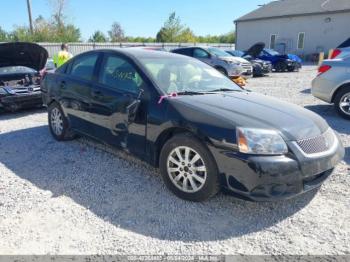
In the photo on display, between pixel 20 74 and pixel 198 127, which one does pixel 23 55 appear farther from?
pixel 198 127

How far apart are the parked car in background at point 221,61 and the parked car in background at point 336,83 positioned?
573 cm

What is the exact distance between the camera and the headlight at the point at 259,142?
9.77 feet

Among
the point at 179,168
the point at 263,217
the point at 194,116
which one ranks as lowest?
the point at 263,217

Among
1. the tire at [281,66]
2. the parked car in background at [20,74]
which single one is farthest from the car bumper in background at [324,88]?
the tire at [281,66]

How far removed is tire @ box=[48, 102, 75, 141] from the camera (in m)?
5.23

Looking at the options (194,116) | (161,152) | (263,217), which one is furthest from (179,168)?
(263,217)

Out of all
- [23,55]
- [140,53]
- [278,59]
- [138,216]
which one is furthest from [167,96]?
[278,59]

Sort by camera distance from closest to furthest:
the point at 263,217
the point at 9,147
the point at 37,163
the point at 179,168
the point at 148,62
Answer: the point at 263,217 < the point at 179,168 < the point at 148,62 < the point at 37,163 < the point at 9,147

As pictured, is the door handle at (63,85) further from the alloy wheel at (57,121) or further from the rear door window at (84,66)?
the alloy wheel at (57,121)

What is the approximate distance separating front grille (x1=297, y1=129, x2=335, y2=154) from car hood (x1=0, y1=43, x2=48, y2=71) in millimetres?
6581

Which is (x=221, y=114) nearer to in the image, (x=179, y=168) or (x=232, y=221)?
(x=179, y=168)

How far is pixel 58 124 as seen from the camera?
17.6 feet

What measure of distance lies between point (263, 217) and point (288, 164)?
2.00ft

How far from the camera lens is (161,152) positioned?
3.57 m
